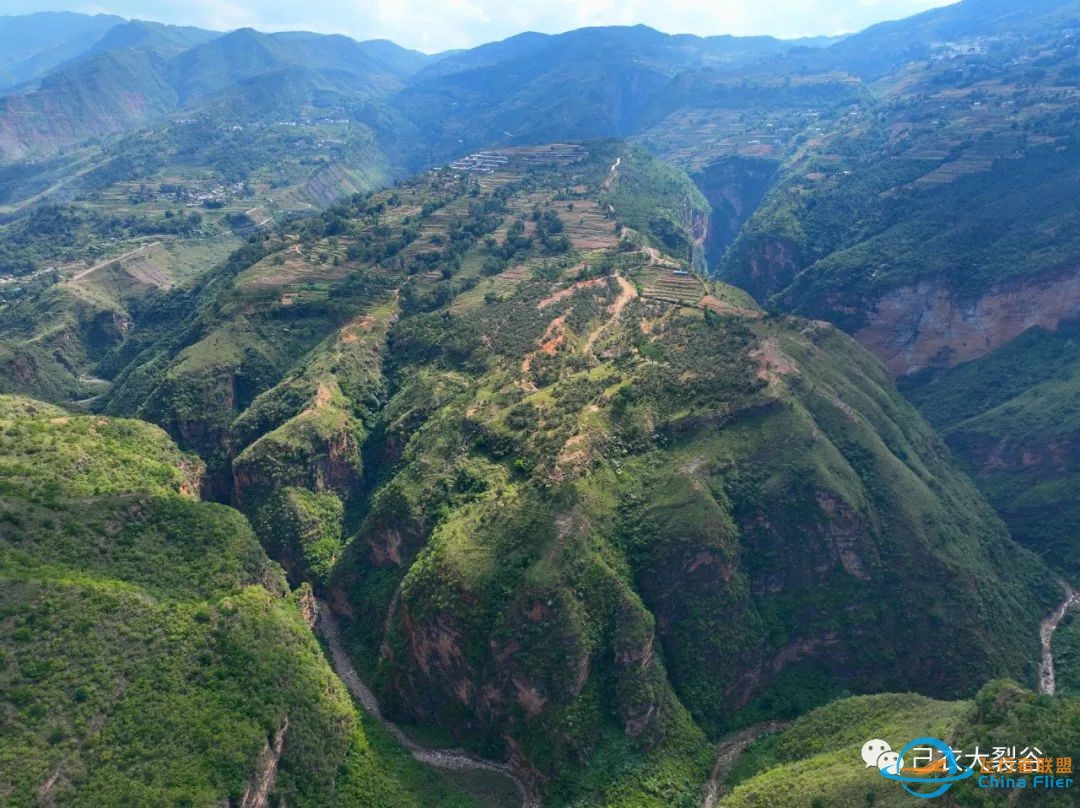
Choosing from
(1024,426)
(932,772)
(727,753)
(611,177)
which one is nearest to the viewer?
(932,772)

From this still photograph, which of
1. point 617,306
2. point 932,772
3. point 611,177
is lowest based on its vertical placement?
point 932,772

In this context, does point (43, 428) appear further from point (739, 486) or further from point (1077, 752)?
point (1077, 752)

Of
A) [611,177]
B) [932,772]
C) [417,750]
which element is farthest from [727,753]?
[611,177]

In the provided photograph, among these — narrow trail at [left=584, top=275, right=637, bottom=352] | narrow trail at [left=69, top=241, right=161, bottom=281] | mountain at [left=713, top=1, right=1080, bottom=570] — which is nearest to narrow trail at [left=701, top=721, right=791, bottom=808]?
mountain at [left=713, top=1, right=1080, bottom=570]

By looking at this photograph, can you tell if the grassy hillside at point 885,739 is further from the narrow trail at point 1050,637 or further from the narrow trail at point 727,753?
the narrow trail at point 1050,637

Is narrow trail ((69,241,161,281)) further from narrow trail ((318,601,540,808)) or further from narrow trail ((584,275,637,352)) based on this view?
narrow trail ((318,601,540,808))

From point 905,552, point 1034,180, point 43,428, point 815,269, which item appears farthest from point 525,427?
point 1034,180

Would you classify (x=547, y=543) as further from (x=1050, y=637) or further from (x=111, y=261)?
(x=111, y=261)
